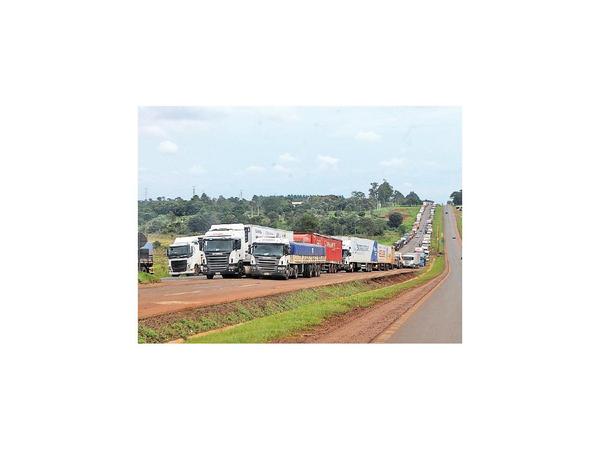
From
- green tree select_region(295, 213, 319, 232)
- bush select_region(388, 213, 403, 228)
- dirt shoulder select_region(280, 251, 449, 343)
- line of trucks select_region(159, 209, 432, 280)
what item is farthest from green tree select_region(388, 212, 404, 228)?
green tree select_region(295, 213, 319, 232)

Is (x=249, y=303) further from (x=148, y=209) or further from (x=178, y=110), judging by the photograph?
(x=178, y=110)

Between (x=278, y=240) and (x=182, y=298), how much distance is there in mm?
2620

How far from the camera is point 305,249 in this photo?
1722 cm

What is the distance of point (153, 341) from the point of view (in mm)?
14906

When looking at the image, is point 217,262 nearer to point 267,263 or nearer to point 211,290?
point 211,290

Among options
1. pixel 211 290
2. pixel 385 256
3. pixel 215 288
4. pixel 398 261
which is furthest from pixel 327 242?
pixel 211 290

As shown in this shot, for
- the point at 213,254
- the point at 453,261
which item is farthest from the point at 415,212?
the point at 213,254

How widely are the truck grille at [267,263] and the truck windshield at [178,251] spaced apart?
1.92m

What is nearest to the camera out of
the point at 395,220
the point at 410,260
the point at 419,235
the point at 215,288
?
the point at 215,288

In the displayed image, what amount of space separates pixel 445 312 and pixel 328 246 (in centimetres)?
320

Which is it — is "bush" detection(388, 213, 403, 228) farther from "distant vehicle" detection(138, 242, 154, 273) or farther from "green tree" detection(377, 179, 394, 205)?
"distant vehicle" detection(138, 242, 154, 273)

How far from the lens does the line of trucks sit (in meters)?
16.4

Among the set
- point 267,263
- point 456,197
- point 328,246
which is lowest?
point 267,263

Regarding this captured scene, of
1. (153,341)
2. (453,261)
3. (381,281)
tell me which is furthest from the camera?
(381,281)
